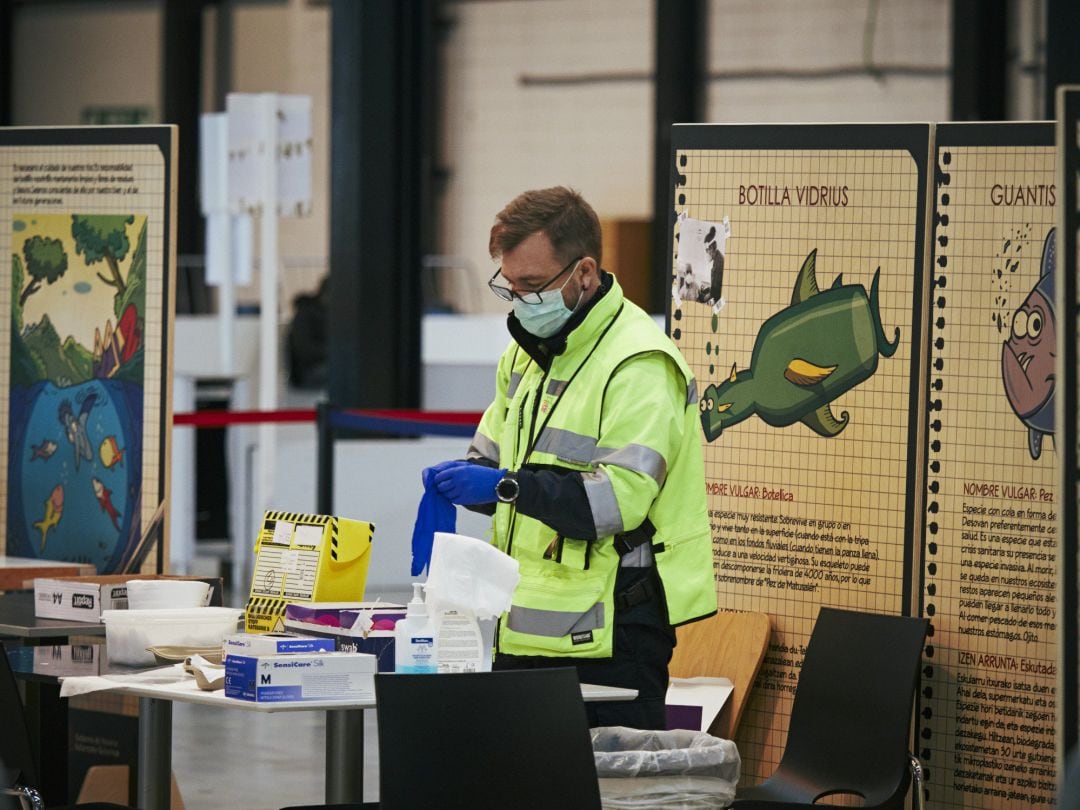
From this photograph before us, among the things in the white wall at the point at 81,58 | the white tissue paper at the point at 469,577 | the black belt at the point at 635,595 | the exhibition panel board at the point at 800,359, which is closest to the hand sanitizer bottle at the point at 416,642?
the white tissue paper at the point at 469,577

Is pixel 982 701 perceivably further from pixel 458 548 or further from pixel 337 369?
pixel 337 369

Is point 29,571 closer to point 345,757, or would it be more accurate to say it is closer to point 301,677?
point 345,757

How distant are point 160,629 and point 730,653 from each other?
4.72ft

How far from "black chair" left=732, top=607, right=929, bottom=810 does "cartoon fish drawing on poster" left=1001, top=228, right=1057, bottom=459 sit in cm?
51

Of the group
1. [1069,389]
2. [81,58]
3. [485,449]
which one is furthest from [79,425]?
[81,58]

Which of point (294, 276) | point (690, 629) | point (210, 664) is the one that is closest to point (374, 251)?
point (690, 629)

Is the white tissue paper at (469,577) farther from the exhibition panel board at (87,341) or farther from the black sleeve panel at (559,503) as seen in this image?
the exhibition panel board at (87,341)

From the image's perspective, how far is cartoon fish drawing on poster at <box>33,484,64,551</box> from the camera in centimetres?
444

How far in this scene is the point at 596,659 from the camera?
2.91m

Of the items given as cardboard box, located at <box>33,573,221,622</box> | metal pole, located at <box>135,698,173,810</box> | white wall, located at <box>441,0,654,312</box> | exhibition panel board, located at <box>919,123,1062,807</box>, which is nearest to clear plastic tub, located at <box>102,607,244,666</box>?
metal pole, located at <box>135,698,173,810</box>

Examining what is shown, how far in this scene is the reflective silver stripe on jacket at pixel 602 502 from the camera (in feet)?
9.23

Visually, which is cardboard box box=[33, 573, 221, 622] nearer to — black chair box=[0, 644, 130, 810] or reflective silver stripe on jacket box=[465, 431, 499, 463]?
black chair box=[0, 644, 130, 810]

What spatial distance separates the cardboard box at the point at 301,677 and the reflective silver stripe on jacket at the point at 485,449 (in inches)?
23.2

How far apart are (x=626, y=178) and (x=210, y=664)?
40.7 feet
